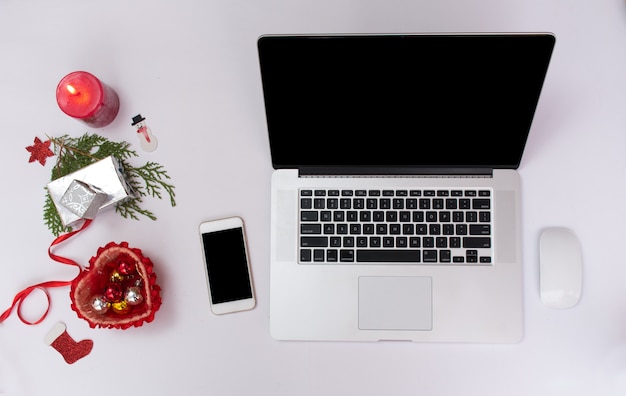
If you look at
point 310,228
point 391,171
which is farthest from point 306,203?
point 391,171

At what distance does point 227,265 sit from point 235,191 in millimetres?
127

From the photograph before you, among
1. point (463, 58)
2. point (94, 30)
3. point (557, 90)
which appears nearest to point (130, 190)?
point (94, 30)

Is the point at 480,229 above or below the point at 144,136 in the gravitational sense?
below

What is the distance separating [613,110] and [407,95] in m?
0.38

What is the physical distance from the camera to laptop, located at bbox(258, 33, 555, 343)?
32.1 inches

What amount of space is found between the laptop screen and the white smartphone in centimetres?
14

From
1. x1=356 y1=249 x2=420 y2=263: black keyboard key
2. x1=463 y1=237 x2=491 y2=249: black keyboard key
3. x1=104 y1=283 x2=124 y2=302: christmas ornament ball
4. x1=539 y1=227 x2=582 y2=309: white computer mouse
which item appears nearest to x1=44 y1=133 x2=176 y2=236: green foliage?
x1=104 y1=283 x2=124 y2=302: christmas ornament ball

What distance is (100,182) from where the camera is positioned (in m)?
0.86

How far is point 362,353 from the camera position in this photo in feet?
2.82

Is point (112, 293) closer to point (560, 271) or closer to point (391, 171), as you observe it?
point (391, 171)

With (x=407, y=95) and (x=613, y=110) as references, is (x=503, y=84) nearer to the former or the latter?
(x=407, y=95)

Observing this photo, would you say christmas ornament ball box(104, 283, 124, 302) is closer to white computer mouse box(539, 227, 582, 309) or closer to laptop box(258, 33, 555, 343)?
laptop box(258, 33, 555, 343)

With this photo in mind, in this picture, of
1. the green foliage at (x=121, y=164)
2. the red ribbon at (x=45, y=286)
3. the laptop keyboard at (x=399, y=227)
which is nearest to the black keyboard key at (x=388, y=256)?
the laptop keyboard at (x=399, y=227)

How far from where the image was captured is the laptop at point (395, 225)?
82 centimetres
